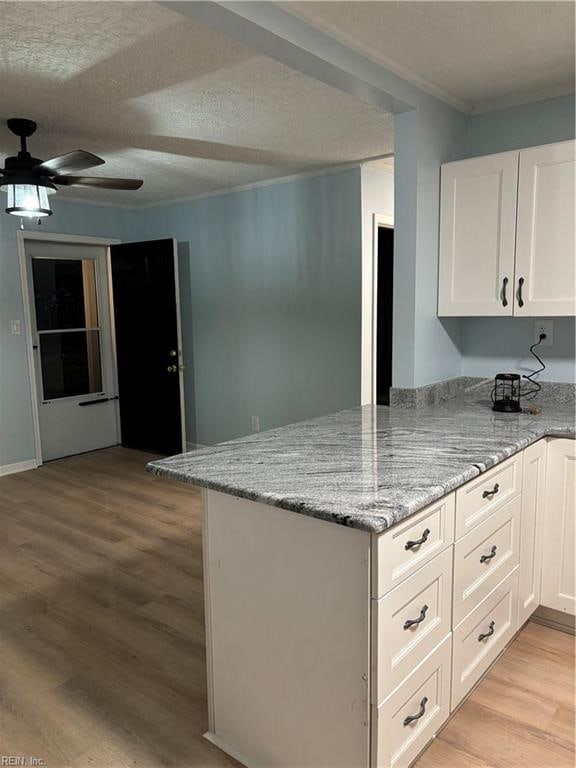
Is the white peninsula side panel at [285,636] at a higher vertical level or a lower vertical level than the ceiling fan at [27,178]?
lower

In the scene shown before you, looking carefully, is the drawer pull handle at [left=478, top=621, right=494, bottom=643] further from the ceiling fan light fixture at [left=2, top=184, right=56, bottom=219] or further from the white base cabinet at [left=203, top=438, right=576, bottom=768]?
the ceiling fan light fixture at [left=2, top=184, right=56, bottom=219]

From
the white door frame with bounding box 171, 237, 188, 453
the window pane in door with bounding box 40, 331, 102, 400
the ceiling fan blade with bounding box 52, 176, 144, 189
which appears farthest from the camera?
the window pane in door with bounding box 40, 331, 102, 400

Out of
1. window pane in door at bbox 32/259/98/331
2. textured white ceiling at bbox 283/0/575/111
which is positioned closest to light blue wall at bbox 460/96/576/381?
textured white ceiling at bbox 283/0/575/111

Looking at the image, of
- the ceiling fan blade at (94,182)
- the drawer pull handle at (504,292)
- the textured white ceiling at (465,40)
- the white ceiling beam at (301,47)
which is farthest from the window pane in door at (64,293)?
the drawer pull handle at (504,292)

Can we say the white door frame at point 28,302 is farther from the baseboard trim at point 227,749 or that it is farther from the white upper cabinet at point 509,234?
the baseboard trim at point 227,749

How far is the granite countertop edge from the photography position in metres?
1.33

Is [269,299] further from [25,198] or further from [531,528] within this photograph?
[531,528]

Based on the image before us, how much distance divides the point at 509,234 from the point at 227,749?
2.28m

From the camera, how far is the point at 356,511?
137 cm

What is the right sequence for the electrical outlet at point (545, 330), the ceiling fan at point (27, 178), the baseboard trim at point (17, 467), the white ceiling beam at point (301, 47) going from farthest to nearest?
the baseboard trim at point (17, 467), the ceiling fan at point (27, 178), the electrical outlet at point (545, 330), the white ceiling beam at point (301, 47)

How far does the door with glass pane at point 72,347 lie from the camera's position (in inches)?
199

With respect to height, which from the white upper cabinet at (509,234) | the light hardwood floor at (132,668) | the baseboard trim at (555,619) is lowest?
the light hardwood floor at (132,668)

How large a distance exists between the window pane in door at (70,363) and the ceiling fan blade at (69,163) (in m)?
2.49

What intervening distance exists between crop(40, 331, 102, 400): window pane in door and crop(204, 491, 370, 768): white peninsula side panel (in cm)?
396
